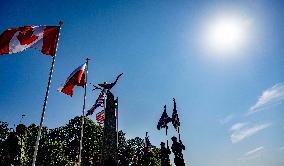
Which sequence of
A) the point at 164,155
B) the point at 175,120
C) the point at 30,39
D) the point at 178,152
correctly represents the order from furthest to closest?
1. the point at 175,120
2. the point at 164,155
3. the point at 178,152
4. the point at 30,39

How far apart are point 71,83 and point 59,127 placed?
44.0 meters

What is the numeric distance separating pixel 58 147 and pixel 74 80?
878 inches

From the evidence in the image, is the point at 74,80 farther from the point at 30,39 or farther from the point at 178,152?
the point at 178,152

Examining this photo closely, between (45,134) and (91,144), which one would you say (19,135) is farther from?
(45,134)

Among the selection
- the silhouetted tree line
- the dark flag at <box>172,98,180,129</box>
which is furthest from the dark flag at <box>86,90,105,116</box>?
the dark flag at <box>172,98,180,129</box>

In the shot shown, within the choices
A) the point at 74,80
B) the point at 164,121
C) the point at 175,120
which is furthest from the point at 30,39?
the point at 164,121

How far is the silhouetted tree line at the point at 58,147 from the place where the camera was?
1073 cm

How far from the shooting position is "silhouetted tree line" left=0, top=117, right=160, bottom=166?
35.2 ft

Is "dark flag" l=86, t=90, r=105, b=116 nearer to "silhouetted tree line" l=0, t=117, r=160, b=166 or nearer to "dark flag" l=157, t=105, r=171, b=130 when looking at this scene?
"silhouetted tree line" l=0, t=117, r=160, b=166

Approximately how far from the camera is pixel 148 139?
24.1 m

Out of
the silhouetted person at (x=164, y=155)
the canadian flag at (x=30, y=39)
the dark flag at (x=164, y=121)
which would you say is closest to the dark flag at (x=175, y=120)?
the dark flag at (x=164, y=121)

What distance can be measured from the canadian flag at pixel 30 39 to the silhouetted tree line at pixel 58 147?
10.8ft

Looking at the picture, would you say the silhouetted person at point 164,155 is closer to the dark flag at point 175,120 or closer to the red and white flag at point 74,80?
the dark flag at point 175,120

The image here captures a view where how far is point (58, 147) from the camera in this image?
106ft
